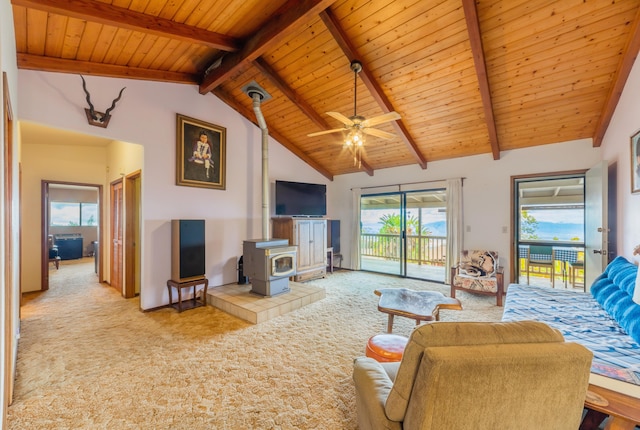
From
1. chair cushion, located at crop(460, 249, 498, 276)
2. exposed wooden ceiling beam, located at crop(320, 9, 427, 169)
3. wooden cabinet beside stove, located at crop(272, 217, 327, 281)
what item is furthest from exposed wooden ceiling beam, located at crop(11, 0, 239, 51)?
chair cushion, located at crop(460, 249, 498, 276)

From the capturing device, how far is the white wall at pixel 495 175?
415 centimetres

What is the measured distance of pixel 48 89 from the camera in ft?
9.62

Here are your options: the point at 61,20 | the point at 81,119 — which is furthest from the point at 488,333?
the point at 81,119

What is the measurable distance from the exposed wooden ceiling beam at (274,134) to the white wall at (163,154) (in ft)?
0.32

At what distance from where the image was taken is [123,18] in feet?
8.12

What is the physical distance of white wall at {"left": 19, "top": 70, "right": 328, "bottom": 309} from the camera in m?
3.02

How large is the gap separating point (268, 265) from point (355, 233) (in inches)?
120

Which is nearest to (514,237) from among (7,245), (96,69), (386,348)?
(386,348)

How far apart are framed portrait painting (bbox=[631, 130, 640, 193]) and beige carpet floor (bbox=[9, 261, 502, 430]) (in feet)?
6.94

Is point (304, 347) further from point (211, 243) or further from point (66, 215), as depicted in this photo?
point (66, 215)

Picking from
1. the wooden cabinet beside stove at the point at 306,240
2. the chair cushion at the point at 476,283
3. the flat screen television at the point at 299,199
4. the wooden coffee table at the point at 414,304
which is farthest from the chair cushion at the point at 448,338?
the flat screen television at the point at 299,199

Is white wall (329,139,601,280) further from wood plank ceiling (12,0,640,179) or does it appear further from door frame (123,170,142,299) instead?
door frame (123,170,142,299)

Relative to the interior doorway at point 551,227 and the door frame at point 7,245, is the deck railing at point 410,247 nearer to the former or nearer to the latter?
the interior doorway at point 551,227

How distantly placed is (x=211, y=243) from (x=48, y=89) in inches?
105
